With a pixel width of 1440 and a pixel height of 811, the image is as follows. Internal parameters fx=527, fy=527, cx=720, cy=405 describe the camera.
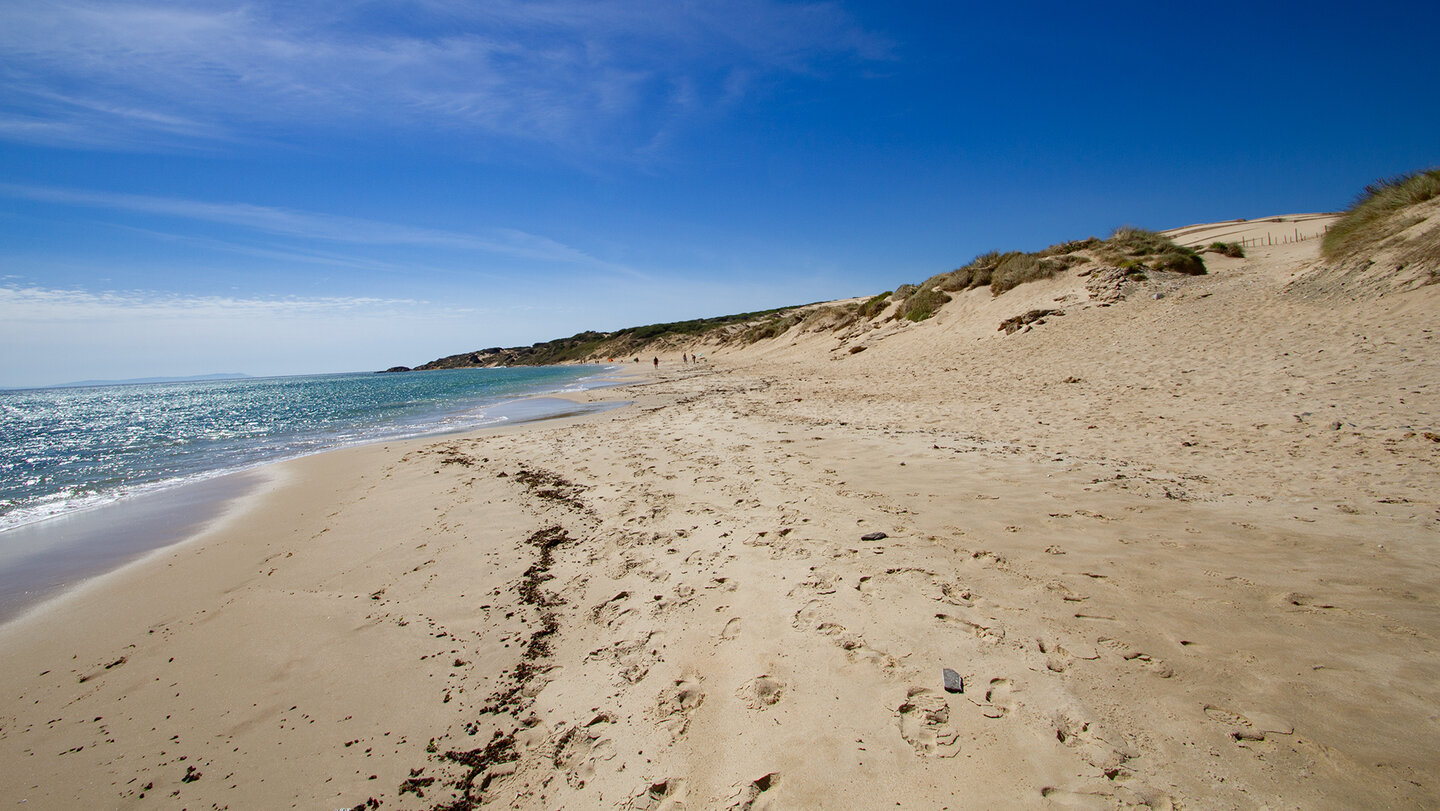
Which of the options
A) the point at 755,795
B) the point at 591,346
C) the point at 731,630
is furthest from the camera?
the point at 591,346

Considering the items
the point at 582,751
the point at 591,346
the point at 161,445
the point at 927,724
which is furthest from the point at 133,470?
the point at 591,346

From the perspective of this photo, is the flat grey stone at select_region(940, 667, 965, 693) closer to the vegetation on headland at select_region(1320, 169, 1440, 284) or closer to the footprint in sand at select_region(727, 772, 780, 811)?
the footprint in sand at select_region(727, 772, 780, 811)

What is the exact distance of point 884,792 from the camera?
2344 mm

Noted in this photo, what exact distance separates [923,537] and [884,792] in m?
2.79

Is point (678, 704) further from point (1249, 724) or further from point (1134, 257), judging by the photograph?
point (1134, 257)

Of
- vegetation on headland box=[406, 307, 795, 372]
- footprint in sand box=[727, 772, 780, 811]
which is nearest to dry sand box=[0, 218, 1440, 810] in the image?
footprint in sand box=[727, 772, 780, 811]

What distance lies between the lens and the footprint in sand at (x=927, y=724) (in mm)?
2518

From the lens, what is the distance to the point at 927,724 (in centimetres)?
267

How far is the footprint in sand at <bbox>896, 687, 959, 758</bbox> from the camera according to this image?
2.52 meters

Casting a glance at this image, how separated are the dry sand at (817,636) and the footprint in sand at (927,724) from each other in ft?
0.05

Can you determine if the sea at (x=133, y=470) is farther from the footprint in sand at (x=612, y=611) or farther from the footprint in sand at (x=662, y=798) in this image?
the footprint in sand at (x=662, y=798)

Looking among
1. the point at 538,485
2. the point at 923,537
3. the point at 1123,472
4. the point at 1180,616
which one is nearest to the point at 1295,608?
the point at 1180,616

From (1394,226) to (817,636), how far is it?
19.0 meters

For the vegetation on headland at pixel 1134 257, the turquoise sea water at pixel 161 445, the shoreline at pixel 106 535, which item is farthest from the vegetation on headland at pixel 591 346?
the shoreline at pixel 106 535
